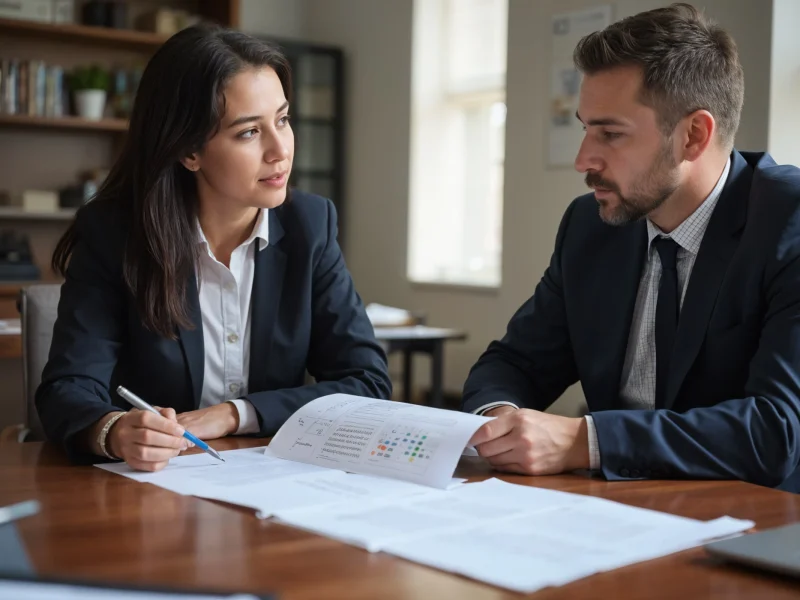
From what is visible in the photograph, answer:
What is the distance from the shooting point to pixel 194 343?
169 cm

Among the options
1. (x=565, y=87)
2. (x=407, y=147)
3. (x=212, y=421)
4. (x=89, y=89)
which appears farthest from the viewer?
(x=407, y=147)

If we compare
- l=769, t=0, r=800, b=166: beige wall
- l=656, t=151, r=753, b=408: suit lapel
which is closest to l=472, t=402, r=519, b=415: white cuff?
l=656, t=151, r=753, b=408: suit lapel

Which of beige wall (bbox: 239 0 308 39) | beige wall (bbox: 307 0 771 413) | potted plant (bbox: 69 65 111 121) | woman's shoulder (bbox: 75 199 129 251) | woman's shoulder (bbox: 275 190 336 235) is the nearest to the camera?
woman's shoulder (bbox: 75 199 129 251)

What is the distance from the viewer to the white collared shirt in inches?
69.0

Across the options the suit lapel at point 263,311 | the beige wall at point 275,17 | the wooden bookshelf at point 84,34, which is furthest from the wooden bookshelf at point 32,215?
the suit lapel at point 263,311

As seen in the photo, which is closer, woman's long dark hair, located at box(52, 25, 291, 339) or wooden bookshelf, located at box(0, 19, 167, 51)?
woman's long dark hair, located at box(52, 25, 291, 339)

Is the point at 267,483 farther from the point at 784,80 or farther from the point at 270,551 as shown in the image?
the point at 784,80

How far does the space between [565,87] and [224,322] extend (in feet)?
11.2

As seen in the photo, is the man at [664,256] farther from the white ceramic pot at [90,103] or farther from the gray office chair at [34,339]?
the white ceramic pot at [90,103]

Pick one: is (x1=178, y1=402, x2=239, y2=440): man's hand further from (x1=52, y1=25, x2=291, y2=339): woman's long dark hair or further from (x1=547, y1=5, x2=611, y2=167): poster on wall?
(x1=547, y1=5, x2=611, y2=167): poster on wall

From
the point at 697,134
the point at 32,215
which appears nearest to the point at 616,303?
the point at 697,134

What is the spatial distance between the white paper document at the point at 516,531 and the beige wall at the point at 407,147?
3102mm

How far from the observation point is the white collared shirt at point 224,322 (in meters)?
1.75

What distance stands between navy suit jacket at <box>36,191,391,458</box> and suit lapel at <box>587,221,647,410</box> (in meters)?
0.39
